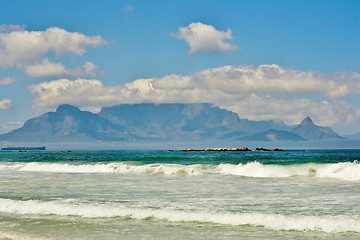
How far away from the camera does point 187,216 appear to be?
22.0 metres

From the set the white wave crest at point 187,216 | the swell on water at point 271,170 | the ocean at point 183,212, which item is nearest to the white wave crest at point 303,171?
the swell on water at point 271,170

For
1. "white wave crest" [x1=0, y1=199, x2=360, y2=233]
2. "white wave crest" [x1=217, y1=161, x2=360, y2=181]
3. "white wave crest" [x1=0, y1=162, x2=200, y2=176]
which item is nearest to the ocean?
"white wave crest" [x1=0, y1=199, x2=360, y2=233]

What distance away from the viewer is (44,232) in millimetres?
19719

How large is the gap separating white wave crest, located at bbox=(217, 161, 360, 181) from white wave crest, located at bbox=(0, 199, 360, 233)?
2314 centimetres

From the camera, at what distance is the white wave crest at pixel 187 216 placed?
19359mm

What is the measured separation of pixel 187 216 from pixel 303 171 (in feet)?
95.5

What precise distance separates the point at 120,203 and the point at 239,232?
9.28 metres

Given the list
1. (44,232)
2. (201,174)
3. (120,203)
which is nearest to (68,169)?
(201,174)

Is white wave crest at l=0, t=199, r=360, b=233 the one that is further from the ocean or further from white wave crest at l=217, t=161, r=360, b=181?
white wave crest at l=217, t=161, r=360, b=181

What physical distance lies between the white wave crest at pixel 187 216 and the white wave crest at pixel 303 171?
75.9 ft

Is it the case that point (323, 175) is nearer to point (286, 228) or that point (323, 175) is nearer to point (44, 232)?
point (286, 228)

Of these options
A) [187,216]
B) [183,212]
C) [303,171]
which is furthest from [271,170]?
[187,216]

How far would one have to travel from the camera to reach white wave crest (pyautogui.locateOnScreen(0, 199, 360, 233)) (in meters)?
19.4

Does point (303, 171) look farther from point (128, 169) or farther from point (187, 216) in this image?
point (187, 216)
